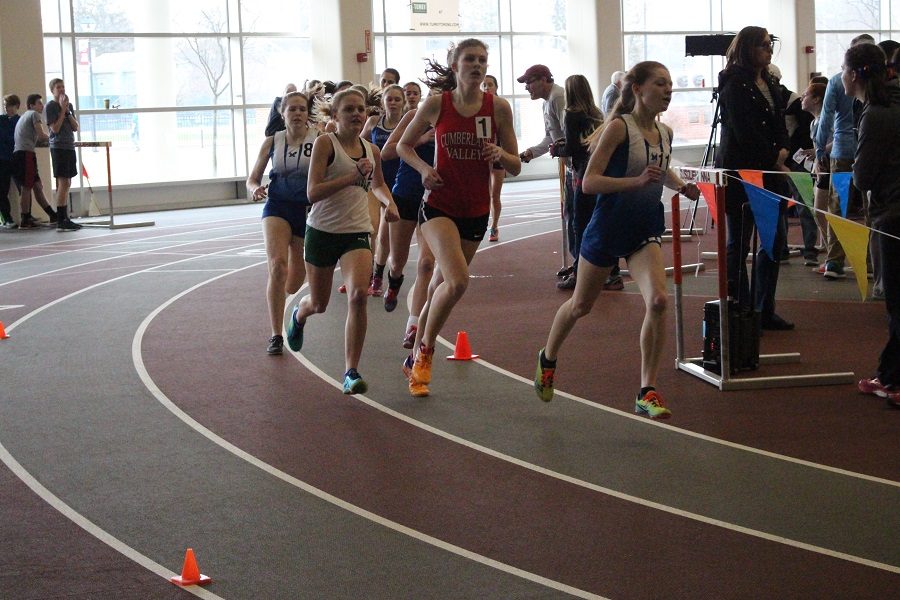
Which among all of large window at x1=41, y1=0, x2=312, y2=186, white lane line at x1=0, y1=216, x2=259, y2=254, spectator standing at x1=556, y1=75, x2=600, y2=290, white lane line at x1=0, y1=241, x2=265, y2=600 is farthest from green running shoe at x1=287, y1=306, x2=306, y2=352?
large window at x1=41, y1=0, x2=312, y2=186

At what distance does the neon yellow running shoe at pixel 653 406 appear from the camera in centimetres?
600

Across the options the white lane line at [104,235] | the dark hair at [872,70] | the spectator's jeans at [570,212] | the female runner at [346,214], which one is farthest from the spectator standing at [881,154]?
the white lane line at [104,235]

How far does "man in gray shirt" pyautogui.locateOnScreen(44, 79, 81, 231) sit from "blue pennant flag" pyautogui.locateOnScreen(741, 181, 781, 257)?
47.1 feet

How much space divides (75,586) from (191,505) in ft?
3.12

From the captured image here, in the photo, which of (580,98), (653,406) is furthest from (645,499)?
(580,98)

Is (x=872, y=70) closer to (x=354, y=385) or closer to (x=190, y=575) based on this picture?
(x=354, y=385)

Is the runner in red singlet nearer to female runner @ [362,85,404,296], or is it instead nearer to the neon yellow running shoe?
the neon yellow running shoe

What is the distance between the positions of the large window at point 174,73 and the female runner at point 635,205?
18.4 m

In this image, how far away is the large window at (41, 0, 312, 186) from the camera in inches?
899

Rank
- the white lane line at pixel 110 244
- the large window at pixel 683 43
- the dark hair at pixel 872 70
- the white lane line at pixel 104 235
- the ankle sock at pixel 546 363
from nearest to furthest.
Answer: the dark hair at pixel 872 70 → the ankle sock at pixel 546 363 → the white lane line at pixel 110 244 → the white lane line at pixel 104 235 → the large window at pixel 683 43

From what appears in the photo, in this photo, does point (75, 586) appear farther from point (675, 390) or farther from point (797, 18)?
point (797, 18)

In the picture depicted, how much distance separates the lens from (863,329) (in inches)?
343

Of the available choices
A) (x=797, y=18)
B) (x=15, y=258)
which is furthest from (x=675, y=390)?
(x=797, y=18)

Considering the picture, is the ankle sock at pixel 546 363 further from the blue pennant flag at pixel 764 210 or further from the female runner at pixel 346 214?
the blue pennant flag at pixel 764 210
